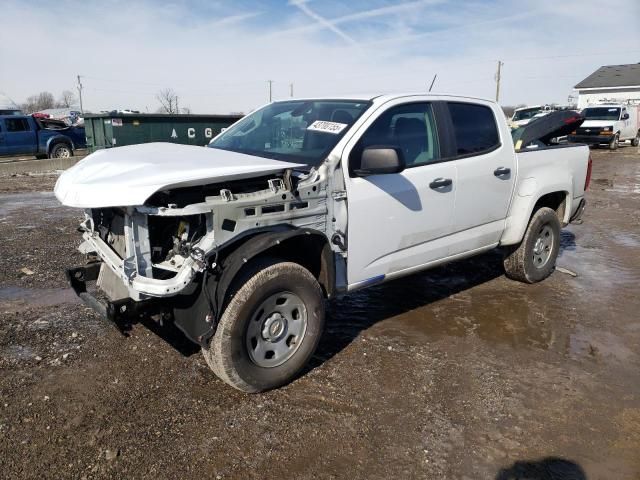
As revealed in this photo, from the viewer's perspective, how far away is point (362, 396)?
132 inches

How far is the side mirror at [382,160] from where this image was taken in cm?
340

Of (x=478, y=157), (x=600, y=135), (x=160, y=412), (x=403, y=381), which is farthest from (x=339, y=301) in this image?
(x=600, y=135)

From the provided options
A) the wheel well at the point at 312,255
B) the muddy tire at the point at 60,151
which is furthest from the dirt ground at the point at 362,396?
the muddy tire at the point at 60,151

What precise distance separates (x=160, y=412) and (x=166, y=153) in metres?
1.67

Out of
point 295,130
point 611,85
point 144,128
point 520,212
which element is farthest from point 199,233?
point 611,85

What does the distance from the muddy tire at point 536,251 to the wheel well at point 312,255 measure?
2721 millimetres

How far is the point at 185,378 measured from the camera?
138 inches

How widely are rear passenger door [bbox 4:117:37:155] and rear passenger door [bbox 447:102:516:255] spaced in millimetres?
17121

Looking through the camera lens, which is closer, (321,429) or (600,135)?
(321,429)

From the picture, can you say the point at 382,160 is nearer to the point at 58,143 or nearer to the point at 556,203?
the point at 556,203

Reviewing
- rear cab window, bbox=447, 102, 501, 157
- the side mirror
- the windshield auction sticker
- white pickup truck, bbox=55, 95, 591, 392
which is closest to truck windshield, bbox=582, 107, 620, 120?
rear cab window, bbox=447, 102, 501, 157

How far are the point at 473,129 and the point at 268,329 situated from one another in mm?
2670

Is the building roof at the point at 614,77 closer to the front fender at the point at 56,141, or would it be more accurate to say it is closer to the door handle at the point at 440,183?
the front fender at the point at 56,141

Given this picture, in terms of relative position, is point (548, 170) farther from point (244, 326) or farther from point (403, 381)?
point (244, 326)
